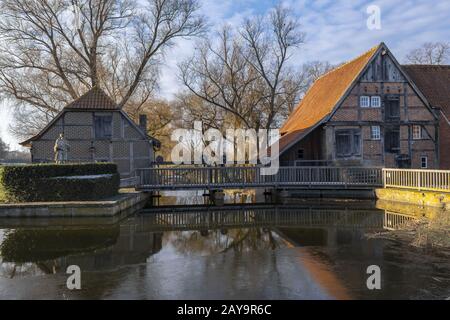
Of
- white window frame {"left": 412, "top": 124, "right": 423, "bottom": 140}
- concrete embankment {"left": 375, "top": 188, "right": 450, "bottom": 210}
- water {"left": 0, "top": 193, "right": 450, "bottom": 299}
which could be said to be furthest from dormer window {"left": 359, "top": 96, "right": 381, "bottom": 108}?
water {"left": 0, "top": 193, "right": 450, "bottom": 299}

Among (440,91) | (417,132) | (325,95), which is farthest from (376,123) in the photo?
(440,91)

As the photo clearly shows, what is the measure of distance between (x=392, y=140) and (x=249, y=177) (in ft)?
28.9

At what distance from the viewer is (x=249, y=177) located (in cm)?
1997

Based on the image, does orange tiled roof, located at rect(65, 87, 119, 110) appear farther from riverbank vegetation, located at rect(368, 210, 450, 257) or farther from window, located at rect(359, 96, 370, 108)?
riverbank vegetation, located at rect(368, 210, 450, 257)

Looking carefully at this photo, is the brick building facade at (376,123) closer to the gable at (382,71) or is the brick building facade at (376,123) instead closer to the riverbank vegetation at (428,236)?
the gable at (382,71)

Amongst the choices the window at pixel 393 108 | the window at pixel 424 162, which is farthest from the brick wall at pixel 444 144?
the window at pixel 393 108

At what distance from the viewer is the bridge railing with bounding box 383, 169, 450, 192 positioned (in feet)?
48.5

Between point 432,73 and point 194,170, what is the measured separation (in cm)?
1696

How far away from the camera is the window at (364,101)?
22172 millimetres

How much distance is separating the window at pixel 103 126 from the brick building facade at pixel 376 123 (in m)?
9.52

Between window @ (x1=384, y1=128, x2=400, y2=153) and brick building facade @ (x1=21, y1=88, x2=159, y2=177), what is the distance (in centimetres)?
1331

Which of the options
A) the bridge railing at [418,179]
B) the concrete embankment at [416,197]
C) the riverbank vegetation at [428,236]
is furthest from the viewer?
the bridge railing at [418,179]
